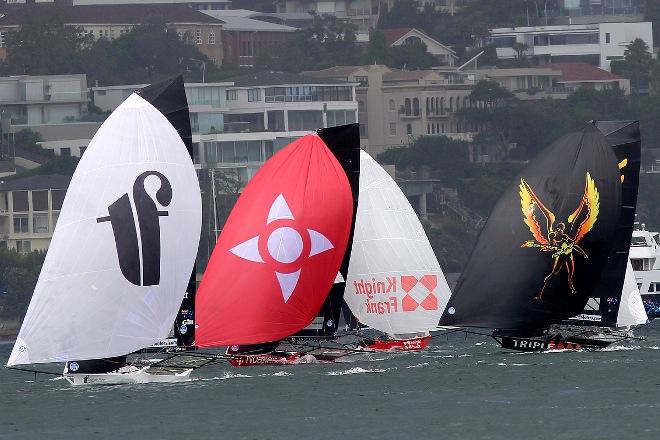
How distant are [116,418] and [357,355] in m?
11.3

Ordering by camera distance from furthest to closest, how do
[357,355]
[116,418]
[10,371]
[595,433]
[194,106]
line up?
[194,106] < [10,371] < [357,355] < [116,418] < [595,433]

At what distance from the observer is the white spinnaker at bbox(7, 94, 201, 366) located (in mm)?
42281

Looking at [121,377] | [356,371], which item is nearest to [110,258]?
[121,377]

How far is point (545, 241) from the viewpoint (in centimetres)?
4791

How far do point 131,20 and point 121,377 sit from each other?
295 feet

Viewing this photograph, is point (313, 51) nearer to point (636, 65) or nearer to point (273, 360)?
point (636, 65)

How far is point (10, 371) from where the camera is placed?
181 feet

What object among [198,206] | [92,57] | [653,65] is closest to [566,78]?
[653,65]

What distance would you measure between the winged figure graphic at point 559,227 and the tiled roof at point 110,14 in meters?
77.7

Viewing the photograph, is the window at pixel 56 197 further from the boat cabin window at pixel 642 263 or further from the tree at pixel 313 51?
the tree at pixel 313 51

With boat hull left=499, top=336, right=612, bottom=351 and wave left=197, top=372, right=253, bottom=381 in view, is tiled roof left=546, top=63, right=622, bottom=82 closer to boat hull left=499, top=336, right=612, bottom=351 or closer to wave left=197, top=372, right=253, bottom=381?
boat hull left=499, top=336, right=612, bottom=351

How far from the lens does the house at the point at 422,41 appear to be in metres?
→ 135

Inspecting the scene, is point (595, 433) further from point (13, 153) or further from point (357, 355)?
point (13, 153)

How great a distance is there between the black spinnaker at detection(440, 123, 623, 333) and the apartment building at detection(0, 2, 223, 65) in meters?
79.7
